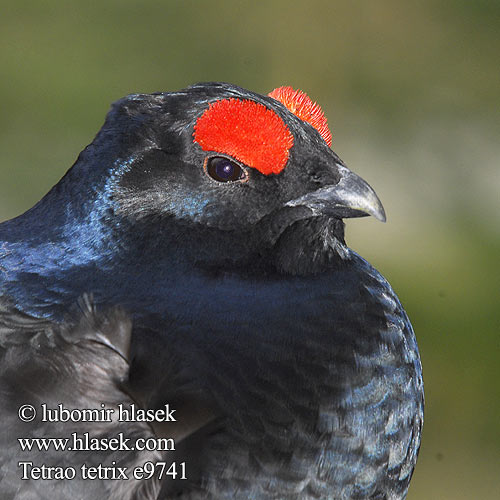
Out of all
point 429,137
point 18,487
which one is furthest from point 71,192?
point 429,137

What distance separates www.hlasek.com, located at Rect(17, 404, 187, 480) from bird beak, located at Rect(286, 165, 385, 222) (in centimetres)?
38

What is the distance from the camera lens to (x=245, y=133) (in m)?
1.22

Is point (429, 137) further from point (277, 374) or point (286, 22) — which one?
point (277, 374)

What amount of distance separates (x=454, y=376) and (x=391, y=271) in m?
0.58

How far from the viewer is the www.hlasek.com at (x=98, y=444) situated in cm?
110

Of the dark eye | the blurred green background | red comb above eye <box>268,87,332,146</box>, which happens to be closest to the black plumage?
the dark eye

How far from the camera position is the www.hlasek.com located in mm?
1100

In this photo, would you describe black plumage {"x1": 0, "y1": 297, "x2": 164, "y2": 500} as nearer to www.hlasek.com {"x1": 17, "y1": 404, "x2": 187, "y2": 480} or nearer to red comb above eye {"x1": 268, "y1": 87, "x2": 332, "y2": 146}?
www.hlasek.com {"x1": 17, "y1": 404, "x2": 187, "y2": 480}

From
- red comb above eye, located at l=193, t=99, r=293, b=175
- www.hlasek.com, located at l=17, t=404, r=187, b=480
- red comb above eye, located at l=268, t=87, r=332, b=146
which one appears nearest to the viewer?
www.hlasek.com, located at l=17, t=404, r=187, b=480

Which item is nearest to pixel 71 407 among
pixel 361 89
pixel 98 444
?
pixel 98 444

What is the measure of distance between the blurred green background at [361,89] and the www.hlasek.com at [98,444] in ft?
7.79

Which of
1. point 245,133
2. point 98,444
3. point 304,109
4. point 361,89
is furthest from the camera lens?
point 361,89

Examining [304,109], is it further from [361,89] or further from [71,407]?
[361,89]

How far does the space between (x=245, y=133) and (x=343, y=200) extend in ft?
0.60
